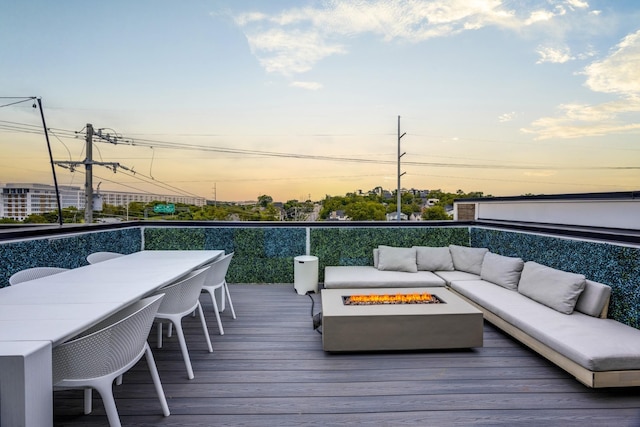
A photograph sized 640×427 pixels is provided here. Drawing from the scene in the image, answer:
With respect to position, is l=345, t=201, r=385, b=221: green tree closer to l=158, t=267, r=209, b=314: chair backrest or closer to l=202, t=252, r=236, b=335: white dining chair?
l=202, t=252, r=236, b=335: white dining chair

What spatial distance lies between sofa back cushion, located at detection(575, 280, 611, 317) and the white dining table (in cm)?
372

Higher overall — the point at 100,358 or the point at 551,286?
the point at 100,358

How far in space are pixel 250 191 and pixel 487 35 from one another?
28.0 feet

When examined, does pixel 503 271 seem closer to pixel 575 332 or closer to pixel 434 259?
pixel 434 259

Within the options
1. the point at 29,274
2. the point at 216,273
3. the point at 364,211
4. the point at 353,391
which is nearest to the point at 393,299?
the point at 353,391

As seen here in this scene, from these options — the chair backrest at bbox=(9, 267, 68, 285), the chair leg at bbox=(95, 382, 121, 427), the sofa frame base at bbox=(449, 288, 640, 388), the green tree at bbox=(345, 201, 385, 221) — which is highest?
the green tree at bbox=(345, 201, 385, 221)

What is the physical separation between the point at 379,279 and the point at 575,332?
2.24 meters

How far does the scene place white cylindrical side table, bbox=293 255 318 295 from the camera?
16.2ft

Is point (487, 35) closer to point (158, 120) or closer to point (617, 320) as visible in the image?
point (617, 320)

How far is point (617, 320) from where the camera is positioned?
288 cm

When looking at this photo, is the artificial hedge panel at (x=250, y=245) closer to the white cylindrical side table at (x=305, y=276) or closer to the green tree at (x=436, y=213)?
the white cylindrical side table at (x=305, y=276)

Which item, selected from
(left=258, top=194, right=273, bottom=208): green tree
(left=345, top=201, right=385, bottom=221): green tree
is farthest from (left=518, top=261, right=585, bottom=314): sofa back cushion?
(left=258, top=194, right=273, bottom=208): green tree

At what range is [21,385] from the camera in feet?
3.95

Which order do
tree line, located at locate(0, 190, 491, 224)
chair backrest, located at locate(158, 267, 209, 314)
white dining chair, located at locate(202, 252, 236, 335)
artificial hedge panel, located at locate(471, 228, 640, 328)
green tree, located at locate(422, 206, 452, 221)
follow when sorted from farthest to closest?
tree line, located at locate(0, 190, 491, 224)
green tree, located at locate(422, 206, 452, 221)
white dining chair, located at locate(202, 252, 236, 335)
artificial hedge panel, located at locate(471, 228, 640, 328)
chair backrest, located at locate(158, 267, 209, 314)
